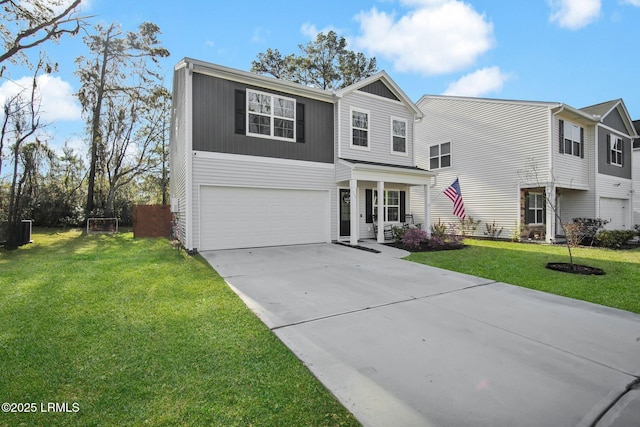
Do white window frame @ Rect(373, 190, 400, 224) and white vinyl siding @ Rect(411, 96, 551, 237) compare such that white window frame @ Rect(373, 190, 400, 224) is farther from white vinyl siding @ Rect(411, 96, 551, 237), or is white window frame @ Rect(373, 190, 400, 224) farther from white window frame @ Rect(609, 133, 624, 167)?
white window frame @ Rect(609, 133, 624, 167)

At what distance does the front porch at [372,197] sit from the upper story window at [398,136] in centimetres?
120

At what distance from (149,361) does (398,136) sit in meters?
12.7

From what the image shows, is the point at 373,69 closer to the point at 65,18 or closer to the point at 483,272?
the point at 65,18

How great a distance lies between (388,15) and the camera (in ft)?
42.6

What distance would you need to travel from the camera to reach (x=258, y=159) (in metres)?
10.5

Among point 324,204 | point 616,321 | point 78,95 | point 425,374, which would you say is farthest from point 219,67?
point 78,95

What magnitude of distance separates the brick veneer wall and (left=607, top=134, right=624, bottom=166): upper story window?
22.7m

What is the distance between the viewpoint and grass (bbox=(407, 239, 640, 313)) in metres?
5.65

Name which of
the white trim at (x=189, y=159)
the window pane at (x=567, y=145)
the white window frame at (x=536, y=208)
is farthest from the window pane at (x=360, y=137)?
the window pane at (x=567, y=145)

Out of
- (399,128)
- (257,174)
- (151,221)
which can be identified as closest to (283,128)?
(257,174)

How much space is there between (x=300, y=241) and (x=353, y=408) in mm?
9137

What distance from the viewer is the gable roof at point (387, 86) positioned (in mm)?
12255

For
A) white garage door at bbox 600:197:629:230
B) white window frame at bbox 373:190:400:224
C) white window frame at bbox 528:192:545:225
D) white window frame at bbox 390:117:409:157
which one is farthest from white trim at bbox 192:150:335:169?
white garage door at bbox 600:197:629:230

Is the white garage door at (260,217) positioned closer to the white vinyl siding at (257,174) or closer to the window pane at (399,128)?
the white vinyl siding at (257,174)
